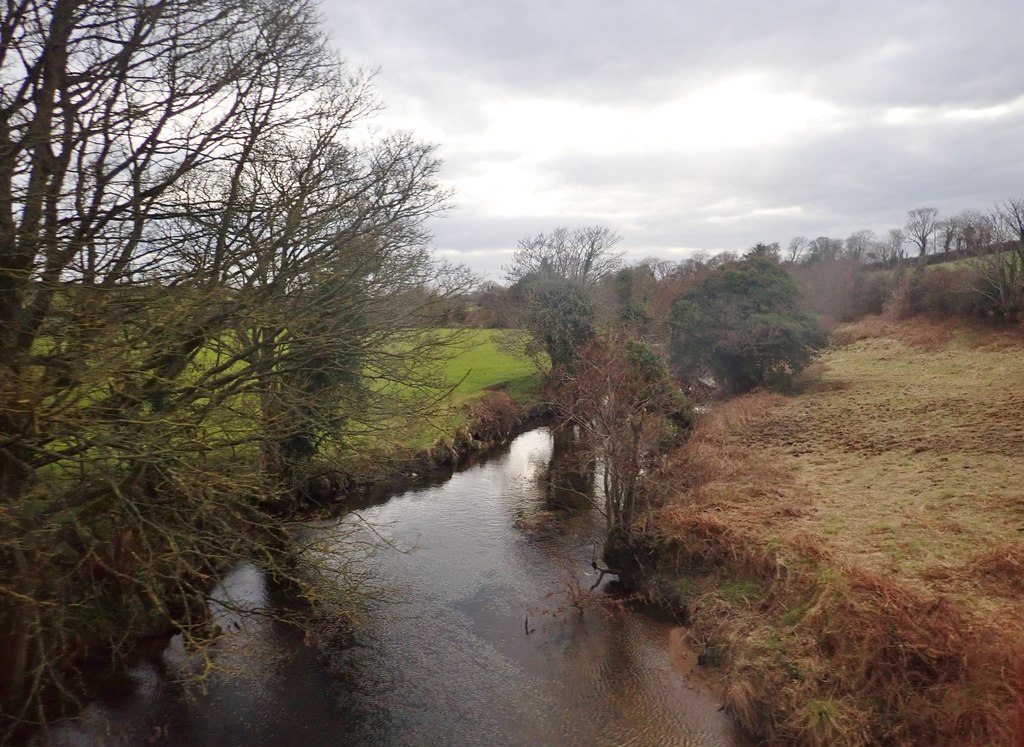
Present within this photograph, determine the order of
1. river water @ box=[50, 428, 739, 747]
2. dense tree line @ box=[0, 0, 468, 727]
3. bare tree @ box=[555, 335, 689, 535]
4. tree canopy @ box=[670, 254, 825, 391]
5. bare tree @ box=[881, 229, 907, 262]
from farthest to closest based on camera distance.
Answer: bare tree @ box=[881, 229, 907, 262] → tree canopy @ box=[670, 254, 825, 391] → bare tree @ box=[555, 335, 689, 535] → river water @ box=[50, 428, 739, 747] → dense tree line @ box=[0, 0, 468, 727]

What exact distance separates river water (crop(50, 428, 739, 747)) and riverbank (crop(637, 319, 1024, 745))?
121 cm

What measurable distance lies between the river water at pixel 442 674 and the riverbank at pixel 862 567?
1.21 meters

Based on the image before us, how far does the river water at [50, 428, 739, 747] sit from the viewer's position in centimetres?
838

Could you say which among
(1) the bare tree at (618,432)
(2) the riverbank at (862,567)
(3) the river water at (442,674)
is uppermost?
(1) the bare tree at (618,432)

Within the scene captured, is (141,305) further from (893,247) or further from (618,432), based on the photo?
(893,247)

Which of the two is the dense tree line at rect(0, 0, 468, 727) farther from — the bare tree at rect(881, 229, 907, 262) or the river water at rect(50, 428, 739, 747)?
the bare tree at rect(881, 229, 907, 262)

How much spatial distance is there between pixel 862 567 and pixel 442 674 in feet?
22.2

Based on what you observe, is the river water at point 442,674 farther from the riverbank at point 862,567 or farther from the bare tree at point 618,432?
the bare tree at point 618,432

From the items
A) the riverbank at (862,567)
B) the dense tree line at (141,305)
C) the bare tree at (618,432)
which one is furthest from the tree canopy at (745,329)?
the dense tree line at (141,305)

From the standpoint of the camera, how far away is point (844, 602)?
9336 mm

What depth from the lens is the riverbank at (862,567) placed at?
779 cm

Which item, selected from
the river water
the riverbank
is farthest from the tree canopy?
the river water

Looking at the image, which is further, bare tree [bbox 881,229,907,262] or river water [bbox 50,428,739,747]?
bare tree [bbox 881,229,907,262]

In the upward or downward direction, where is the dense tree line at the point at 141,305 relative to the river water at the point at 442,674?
upward
